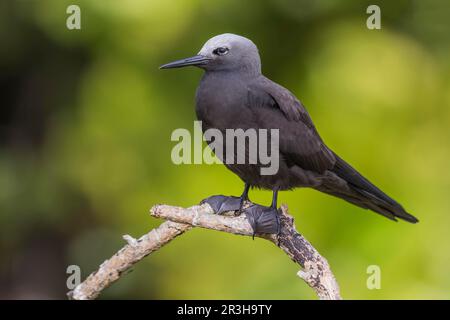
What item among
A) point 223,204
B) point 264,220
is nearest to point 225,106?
point 223,204

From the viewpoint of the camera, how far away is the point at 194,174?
291 inches

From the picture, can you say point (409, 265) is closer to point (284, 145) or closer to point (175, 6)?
point (284, 145)

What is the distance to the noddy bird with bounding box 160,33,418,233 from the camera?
5.34m

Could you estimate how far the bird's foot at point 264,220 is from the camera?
5027 millimetres

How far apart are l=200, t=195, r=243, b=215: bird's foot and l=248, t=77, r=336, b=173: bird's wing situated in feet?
1.48

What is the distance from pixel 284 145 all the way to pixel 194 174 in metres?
2.05

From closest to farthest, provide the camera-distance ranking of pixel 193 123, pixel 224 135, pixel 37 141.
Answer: pixel 224 135
pixel 193 123
pixel 37 141

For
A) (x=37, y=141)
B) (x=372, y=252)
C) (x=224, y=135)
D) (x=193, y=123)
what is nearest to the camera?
(x=224, y=135)

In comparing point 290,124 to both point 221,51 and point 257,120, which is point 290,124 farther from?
point 221,51

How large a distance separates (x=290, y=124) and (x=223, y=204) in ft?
2.27

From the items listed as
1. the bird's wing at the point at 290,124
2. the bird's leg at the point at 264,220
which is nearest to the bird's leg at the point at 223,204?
the bird's leg at the point at 264,220

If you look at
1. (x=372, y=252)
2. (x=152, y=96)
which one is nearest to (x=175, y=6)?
(x=152, y=96)

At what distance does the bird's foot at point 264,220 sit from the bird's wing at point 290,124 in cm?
46

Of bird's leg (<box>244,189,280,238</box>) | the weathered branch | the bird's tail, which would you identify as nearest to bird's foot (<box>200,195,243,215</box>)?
bird's leg (<box>244,189,280,238</box>)
